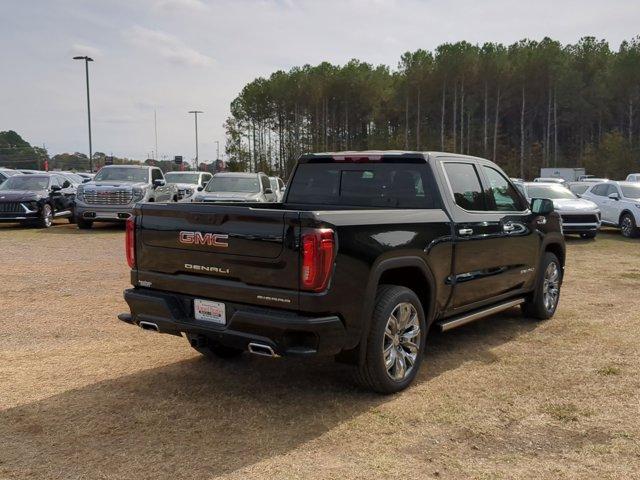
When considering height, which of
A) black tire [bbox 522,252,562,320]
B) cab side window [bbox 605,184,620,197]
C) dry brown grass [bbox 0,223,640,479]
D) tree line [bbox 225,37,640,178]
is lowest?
dry brown grass [bbox 0,223,640,479]

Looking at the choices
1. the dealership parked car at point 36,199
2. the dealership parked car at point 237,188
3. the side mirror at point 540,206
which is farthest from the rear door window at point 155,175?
the side mirror at point 540,206

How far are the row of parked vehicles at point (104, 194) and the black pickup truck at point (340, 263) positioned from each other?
11.0m

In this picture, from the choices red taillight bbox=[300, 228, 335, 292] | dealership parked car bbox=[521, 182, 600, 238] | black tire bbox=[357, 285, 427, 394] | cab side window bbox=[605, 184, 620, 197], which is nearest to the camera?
red taillight bbox=[300, 228, 335, 292]

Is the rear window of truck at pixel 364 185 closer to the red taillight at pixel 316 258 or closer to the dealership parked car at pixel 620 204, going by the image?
the red taillight at pixel 316 258

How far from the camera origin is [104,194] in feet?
56.1

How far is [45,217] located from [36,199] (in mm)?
576

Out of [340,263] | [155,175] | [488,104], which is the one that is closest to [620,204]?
[155,175]

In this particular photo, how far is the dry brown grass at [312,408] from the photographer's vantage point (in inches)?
139

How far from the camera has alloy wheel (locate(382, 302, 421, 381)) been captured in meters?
4.57

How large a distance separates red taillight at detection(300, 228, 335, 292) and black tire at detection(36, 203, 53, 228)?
16053mm

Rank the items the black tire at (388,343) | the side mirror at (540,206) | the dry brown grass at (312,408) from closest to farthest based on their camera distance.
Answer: the dry brown grass at (312,408) < the black tire at (388,343) < the side mirror at (540,206)

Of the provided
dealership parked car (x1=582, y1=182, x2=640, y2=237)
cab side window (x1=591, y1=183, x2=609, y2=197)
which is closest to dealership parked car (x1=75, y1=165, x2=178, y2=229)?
dealership parked car (x1=582, y1=182, x2=640, y2=237)

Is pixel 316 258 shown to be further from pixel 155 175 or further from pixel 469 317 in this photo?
pixel 155 175

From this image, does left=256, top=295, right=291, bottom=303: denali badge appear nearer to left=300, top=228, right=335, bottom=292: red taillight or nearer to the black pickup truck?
the black pickup truck
